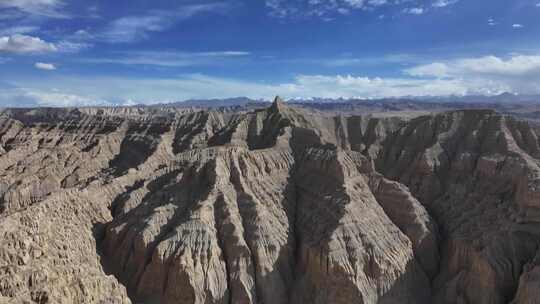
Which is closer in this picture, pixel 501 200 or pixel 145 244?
pixel 145 244

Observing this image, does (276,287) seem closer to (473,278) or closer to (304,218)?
(304,218)


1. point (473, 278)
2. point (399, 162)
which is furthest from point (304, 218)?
Answer: point (399, 162)

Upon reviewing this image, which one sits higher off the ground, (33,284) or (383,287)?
(33,284)

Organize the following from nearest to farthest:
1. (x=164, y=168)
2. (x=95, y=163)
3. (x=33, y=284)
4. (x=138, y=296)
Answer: (x=33, y=284)
(x=138, y=296)
(x=164, y=168)
(x=95, y=163)

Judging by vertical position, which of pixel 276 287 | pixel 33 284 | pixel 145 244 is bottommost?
pixel 276 287

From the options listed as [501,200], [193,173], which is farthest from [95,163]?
[501,200]

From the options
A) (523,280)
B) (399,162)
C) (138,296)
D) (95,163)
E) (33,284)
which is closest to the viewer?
(33,284)
